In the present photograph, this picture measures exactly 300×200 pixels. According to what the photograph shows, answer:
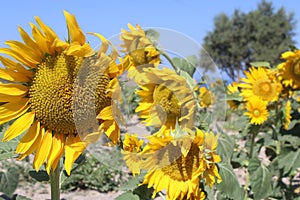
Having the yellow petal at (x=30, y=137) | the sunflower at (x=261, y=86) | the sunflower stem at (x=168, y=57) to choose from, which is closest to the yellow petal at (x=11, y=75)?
the yellow petal at (x=30, y=137)

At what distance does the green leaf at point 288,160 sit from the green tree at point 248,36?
794 inches

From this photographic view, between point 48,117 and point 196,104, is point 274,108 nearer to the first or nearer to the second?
point 196,104

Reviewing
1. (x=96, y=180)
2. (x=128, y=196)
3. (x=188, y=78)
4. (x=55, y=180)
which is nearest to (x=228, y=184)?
(x=128, y=196)

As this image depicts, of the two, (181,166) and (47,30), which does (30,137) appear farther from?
(181,166)

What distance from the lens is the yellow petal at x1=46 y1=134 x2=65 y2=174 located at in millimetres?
1118

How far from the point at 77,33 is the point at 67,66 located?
0.27ft

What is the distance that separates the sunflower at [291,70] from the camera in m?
2.76

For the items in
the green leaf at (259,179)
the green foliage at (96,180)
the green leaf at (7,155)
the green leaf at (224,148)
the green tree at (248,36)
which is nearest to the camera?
the green leaf at (7,155)

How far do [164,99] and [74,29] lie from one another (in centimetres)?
58

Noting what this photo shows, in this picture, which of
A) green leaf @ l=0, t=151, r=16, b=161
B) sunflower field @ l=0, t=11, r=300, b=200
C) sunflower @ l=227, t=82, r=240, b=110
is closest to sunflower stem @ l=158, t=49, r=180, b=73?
sunflower field @ l=0, t=11, r=300, b=200

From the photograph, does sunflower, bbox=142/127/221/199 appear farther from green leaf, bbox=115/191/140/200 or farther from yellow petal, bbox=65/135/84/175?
yellow petal, bbox=65/135/84/175

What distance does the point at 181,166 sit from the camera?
1.63 m

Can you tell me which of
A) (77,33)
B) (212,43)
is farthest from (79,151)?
(212,43)

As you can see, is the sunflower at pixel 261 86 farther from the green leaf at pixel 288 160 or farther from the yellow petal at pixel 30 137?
the yellow petal at pixel 30 137
